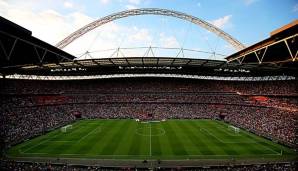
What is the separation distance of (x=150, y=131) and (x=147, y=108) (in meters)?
19.2

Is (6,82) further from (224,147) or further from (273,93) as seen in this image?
(273,93)

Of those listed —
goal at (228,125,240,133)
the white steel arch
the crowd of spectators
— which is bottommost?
goal at (228,125,240,133)

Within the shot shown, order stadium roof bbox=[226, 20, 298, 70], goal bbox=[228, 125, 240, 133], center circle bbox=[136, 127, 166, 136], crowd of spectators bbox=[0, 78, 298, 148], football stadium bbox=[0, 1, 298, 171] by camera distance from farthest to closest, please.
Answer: crowd of spectators bbox=[0, 78, 298, 148], goal bbox=[228, 125, 240, 133], center circle bbox=[136, 127, 166, 136], football stadium bbox=[0, 1, 298, 171], stadium roof bbox=[226, 20, 298, 70]

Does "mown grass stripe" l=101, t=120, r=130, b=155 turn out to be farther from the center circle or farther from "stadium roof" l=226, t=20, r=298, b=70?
"stadium roof" l=226, t=20, r=298, b=70

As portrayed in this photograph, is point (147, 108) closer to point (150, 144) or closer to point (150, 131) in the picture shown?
point (150, 131)

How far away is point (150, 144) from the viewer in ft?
112

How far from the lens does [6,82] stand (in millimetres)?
51844

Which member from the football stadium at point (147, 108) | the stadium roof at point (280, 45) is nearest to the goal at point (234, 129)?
the football stadium at point (147, 108)

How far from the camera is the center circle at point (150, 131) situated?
40719mm

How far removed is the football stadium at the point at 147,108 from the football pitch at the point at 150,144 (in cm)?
15

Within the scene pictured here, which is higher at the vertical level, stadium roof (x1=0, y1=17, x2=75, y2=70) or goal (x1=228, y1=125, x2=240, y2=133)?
stadium roof (x1=0, y1=17, x2=75, y2=70)

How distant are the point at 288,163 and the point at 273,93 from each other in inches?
1391

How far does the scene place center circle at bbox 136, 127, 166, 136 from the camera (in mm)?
40719

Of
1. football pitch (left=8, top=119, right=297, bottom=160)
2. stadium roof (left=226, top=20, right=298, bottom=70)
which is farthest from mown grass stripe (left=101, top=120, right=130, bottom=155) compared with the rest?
stadium roof (left=226, top=20, right=298, bottom=70)
